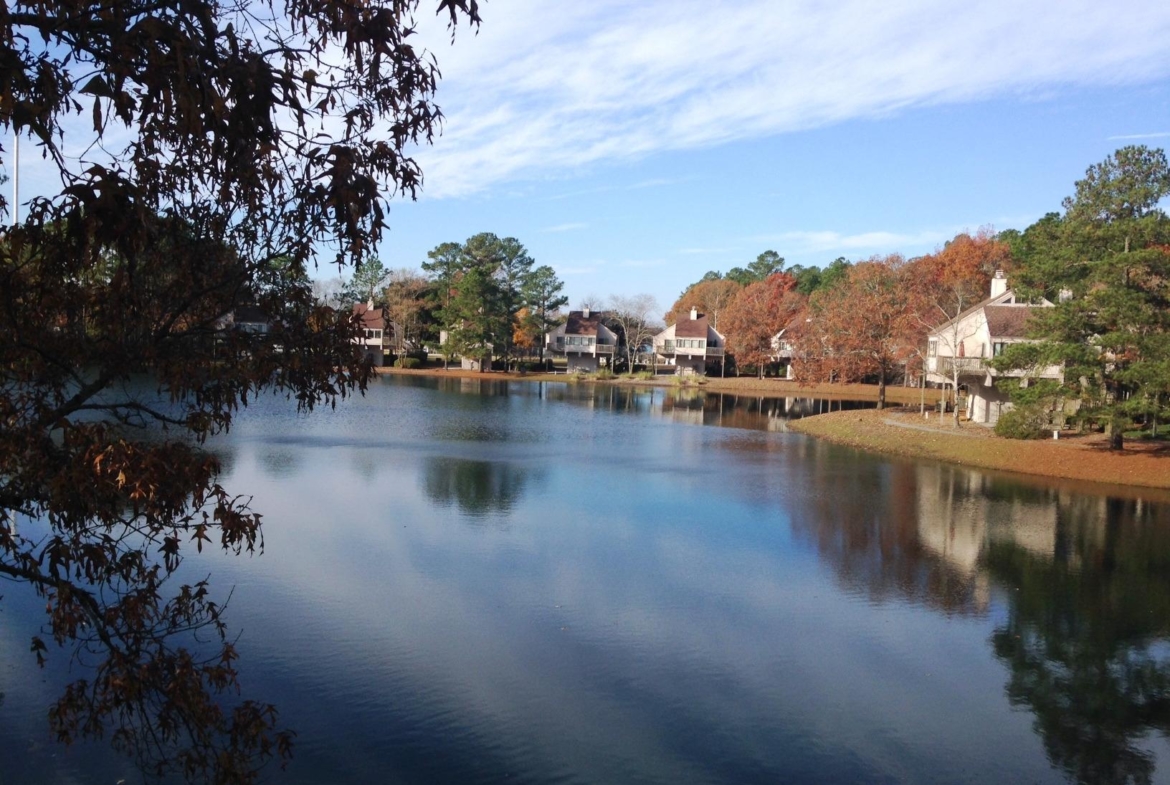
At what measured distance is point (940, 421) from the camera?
156ft

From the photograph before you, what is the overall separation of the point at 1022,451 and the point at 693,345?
63.4m

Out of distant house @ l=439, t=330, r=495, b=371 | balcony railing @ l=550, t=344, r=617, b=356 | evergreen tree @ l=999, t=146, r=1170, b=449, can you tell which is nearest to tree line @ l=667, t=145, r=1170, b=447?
evergreen tree @ l=999, t=146, r=1170, b=449

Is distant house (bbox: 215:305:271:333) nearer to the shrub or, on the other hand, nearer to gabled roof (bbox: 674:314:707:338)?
the shrub

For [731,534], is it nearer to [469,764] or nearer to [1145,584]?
[1145,584]

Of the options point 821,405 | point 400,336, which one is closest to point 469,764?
point 821,405

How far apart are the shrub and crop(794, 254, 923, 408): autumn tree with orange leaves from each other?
1779 cm

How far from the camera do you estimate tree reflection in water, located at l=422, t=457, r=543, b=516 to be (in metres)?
24.2

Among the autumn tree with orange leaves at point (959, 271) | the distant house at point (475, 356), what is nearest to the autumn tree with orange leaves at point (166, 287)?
the autumn tree with orange leaves at point (959, 271)

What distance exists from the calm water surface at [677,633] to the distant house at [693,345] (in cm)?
6996

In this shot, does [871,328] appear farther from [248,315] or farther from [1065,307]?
[248,315]

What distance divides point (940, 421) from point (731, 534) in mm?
29557

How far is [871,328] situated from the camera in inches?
2331

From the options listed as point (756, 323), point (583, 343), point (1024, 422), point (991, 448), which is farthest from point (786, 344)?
point (1024, 422)

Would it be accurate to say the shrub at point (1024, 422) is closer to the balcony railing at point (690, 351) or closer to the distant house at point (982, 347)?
the distant house at point (982, 347)
